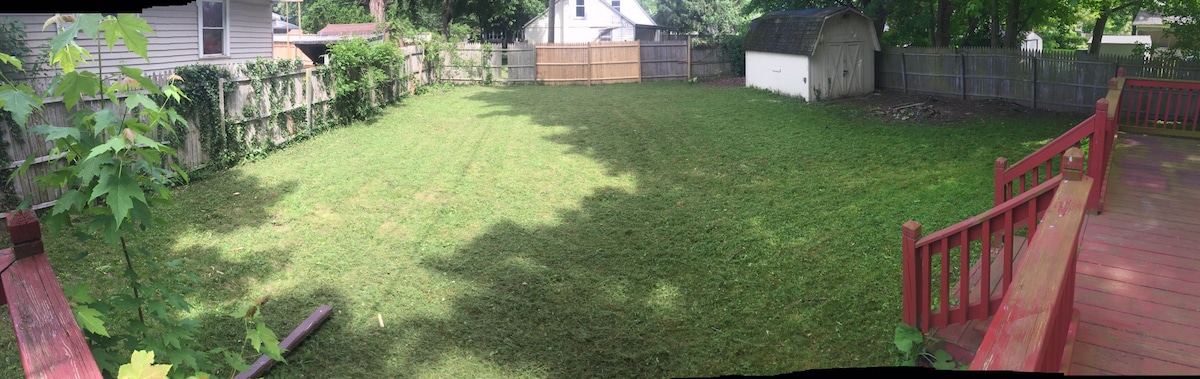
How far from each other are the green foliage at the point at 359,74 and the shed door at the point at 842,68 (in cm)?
1014

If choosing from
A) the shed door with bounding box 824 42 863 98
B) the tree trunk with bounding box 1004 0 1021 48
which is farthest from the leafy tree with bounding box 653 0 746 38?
the tree trunk with bounding box 1004 0 1021 48

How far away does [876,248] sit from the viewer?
721 centimetres

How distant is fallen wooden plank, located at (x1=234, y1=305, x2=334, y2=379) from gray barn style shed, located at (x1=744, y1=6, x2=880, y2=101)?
14860 millimetres

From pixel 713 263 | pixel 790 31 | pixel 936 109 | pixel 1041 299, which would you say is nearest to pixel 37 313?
pixel 1041 299

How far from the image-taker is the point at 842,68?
19281mm

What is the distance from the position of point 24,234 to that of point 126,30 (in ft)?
2.46

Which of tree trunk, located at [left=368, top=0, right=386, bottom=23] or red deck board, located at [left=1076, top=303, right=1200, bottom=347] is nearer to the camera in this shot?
red deck board, located at [left=1076, top=303, right=1200, bottom=347]

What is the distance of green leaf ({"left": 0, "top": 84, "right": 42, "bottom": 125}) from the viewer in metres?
2.42

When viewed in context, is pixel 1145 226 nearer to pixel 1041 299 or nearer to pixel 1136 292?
pixel 1136 292

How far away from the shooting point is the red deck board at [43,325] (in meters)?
1.73

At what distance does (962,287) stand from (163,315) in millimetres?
3801

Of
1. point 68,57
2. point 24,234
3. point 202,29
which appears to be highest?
point 202,29

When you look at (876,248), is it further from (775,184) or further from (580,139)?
(580,139)

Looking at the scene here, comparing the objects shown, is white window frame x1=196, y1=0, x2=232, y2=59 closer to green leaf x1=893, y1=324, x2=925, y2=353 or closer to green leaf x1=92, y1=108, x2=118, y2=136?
green leaf x1=92, y1=108, x2=118, y2=136
